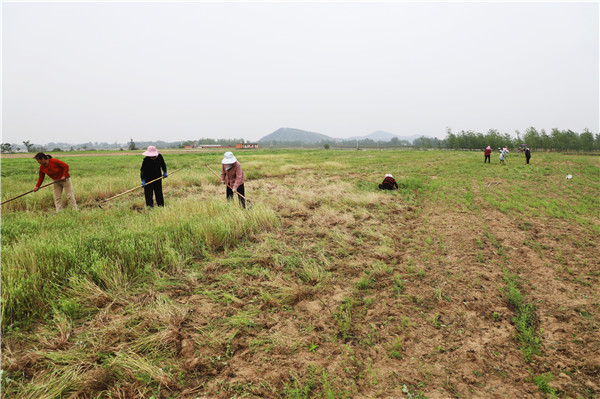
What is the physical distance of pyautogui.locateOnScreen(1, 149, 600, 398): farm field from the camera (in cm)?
241

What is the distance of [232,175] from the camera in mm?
8188

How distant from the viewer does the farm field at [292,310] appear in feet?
7.92

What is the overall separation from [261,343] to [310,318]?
2.42ft

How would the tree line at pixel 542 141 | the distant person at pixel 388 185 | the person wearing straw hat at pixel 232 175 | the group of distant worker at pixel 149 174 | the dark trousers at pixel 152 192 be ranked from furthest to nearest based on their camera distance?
the tree line at pixel 542 141 → the distant person at pixel 388 185 → the dark trousers at pixel 152 192 → the person wearing straw hat at pixel 232 175 → the group of distant worker at pixel 149 174

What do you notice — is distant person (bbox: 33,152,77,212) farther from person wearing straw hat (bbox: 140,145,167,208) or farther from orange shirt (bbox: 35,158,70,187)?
person wearing straw hat (bbox: 140,145,167,208)

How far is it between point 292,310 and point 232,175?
18.6ft

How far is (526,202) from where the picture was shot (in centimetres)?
926

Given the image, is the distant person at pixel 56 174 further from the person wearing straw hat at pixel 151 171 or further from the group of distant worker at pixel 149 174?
the person wearing straw hat at pixel 151 171

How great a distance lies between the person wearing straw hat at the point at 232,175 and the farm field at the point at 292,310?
1.47m

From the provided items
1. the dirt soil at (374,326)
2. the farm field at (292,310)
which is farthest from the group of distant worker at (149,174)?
the dirt soil at (374,326)

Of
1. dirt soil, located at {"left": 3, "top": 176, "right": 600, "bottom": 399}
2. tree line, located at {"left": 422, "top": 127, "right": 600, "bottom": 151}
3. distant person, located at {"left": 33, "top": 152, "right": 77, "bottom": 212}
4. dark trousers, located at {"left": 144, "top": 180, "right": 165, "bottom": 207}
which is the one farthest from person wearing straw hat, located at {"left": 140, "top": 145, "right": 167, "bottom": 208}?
tree line, located at {"left": 422, "top": 127, "right": 600, "bottom": 151}

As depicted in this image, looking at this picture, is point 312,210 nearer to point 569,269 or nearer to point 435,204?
point 435,204

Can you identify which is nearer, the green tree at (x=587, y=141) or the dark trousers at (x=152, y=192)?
the dark trousers at (x=152, y=192)

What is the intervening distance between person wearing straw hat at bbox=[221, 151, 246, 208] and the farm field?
1.47m
